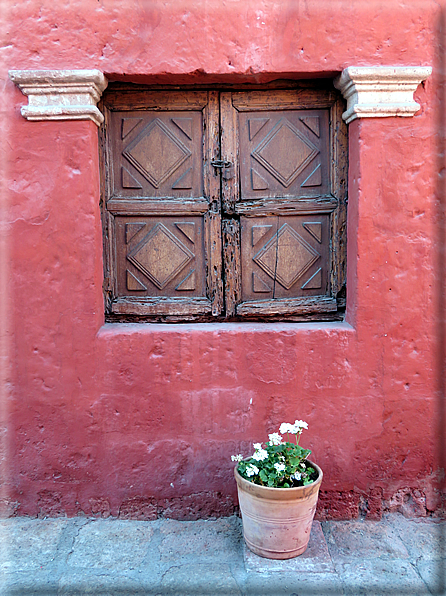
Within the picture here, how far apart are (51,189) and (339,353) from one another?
6.11 ft

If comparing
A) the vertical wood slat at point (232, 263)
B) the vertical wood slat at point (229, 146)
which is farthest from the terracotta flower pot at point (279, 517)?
the vertical wood slat at point (229, 146)

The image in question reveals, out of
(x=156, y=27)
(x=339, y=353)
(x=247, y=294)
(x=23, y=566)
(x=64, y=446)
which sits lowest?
(x=23, y=566)

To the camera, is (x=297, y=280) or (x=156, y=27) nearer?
(x=156, y=27)

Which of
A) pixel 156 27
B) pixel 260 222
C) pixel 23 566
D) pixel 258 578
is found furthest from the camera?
pixel 260 222

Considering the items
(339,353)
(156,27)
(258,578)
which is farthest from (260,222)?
(258,578)

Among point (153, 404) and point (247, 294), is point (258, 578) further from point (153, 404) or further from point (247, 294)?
point (247, 294)

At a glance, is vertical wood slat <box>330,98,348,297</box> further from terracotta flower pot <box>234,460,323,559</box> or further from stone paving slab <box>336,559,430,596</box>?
stone paving slab <box>336,559,430,596</box>

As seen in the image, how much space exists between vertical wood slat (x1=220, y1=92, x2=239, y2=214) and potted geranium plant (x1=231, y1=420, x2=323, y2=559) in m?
1.38

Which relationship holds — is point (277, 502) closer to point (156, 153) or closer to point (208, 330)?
point (208, 330)

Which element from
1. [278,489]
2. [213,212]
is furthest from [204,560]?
[213,212]

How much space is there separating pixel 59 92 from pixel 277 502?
2.41 metres

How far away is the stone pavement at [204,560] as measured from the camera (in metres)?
2.22

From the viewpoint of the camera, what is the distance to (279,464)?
2.32 metres

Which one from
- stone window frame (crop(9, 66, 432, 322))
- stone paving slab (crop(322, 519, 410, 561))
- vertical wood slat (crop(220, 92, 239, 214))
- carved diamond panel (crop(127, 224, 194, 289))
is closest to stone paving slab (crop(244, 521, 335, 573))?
stone paving slab (crop(322, 519, 410, 561))
